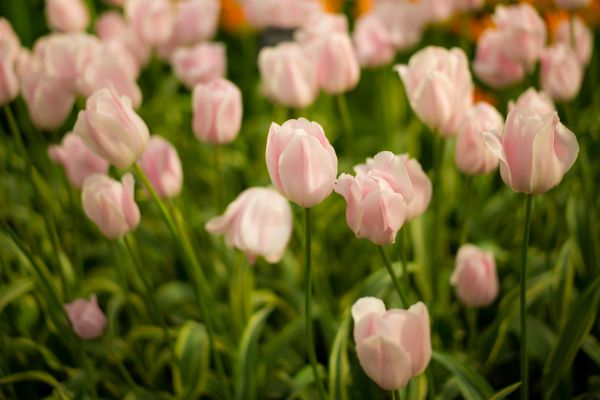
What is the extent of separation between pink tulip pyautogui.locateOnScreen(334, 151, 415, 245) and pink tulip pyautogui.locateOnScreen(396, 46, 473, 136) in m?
0.27

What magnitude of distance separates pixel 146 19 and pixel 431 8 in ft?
2.37

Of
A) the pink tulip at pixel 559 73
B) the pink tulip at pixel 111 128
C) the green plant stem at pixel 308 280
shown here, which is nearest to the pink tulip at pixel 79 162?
the pink tulip at pixel 111 128

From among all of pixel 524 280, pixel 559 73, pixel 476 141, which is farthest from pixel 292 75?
pixel 524 280

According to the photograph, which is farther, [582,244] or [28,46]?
[28,46]

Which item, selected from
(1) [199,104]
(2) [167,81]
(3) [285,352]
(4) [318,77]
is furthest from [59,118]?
(2) [167,81]

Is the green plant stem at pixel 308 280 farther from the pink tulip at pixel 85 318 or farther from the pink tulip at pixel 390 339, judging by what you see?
the pink tulip at pixel 85 318

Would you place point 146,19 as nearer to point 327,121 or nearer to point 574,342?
point 327,121

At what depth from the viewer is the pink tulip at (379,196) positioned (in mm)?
853

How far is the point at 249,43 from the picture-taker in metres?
2.62

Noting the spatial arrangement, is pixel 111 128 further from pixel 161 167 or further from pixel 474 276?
pixel 474 276

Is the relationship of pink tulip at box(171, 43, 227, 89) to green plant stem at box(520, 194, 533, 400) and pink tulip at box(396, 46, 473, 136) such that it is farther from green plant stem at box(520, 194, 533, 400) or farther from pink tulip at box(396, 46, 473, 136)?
green plant stem at box(520, 194, 533, 400)

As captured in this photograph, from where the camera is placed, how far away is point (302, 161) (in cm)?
84

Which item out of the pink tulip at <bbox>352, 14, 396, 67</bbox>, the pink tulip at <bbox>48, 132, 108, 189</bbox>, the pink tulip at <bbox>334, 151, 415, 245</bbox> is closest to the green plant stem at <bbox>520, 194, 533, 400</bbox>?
the pink tulip at <bbox>334, 151, 415, 245</bbox>

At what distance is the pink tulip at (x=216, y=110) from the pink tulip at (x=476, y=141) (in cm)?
41
